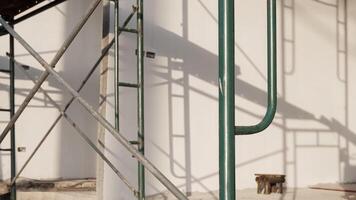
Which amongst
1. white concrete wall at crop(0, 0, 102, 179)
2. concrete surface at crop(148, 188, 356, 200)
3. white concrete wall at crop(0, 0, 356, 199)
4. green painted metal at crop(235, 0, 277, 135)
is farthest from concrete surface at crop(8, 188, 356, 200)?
green painted metal at crop(235, 0, 277, 135)

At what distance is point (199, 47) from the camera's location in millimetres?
6469

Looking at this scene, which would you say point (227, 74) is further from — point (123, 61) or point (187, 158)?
point (187, 158)

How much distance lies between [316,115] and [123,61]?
4156 millimetres

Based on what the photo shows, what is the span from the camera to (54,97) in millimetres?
7395

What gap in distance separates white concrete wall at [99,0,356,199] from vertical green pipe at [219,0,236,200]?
3.87m

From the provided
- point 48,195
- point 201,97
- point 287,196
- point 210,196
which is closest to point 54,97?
point 48,195

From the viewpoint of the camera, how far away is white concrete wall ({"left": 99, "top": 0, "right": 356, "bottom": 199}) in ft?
19.3

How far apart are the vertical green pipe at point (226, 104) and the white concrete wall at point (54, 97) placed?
624 centimetres

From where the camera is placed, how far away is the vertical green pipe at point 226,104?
1.43m

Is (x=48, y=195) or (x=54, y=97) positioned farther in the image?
(x=54, y=97)

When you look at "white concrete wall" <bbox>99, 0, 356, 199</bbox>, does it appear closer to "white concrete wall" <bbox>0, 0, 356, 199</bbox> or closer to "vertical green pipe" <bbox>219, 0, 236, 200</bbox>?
"white concrete wall" <bbox>0, 0, 356, 199</bbox>

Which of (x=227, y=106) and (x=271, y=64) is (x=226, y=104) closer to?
(x=227, y=106)

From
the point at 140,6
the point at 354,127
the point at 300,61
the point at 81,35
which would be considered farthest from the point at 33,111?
the point at 354,127

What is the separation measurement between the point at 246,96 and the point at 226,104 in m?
5.53
